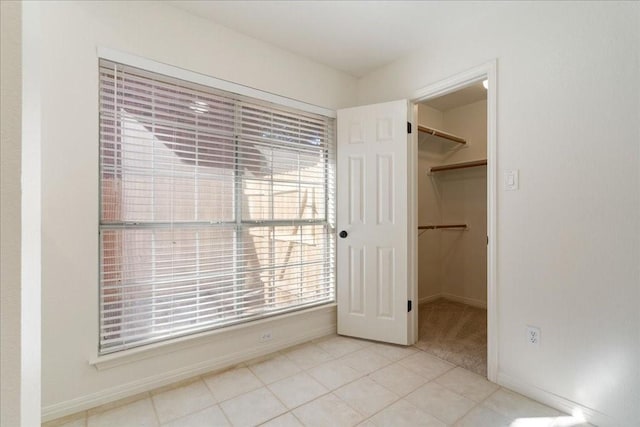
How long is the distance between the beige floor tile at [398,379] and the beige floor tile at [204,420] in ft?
3.23

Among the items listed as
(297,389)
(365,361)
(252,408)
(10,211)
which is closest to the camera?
(10,211)

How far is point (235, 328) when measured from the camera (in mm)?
2156

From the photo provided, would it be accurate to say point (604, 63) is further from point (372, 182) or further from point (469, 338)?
point (469, 338)

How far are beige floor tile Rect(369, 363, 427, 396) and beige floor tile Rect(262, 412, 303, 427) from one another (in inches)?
24.7

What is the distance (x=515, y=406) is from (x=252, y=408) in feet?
5.04

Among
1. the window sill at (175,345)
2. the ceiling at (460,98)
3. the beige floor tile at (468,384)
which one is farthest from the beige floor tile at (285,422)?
the ceiling at (460,98)

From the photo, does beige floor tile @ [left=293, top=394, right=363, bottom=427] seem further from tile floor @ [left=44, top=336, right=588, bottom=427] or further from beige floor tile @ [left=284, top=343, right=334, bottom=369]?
beige floor tile @ [left=284, top=343, right=334, bottom=369]

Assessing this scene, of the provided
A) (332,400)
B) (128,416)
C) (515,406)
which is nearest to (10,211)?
(128,416)

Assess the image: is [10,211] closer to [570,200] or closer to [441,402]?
[441,402]

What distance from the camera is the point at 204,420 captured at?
1572 mm

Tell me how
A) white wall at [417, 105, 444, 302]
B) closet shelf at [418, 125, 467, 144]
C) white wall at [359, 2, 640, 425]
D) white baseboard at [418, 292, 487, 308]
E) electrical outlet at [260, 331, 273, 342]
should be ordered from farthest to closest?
white wall at [417, 105, 444, 302] < white baseboard at [418, 292, 487, 308] < closet shelf at [418, 125, 467, 144] < electrical outlet at [260, 331, 273, 342] < white wall at [359, 2, 640, 425]

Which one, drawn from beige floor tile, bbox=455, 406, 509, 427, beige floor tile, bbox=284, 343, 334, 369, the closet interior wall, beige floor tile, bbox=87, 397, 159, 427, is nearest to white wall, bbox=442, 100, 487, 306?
the closet interior wall

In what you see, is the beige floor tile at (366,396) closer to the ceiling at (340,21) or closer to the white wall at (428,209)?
the white wall at (428,209)

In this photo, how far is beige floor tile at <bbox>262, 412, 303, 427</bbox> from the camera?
1.54 meters
